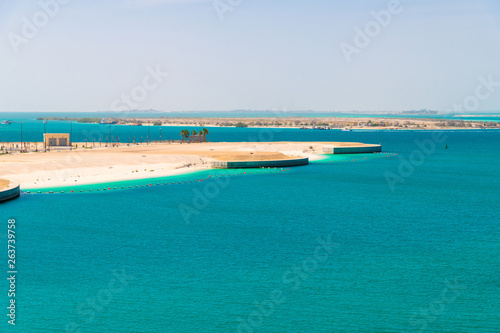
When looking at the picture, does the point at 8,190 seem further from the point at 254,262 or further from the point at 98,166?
the point at 254,262

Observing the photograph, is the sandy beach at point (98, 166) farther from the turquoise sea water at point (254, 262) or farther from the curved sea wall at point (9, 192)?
the turquoise sea water at point (254, 262)

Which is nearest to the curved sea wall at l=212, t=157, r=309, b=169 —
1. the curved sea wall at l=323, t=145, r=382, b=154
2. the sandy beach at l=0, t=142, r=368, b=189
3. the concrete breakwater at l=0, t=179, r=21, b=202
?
the sandy beach at l=0, t=142, r=368, b=189

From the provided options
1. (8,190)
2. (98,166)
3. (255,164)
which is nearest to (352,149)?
(255,164)

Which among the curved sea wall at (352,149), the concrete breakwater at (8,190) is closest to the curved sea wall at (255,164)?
the curved sea wall at (352,149)

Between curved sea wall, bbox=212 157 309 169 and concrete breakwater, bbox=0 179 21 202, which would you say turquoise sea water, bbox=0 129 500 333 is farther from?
curved sea wall, bbox=212 157 309 169

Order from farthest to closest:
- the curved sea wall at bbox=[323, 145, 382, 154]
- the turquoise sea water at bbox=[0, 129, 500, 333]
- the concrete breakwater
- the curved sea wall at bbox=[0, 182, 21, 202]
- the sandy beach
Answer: the curved sea wall at bbox=[323, 145, 382, 154], the sandy beach, the concrete breakwater, the curved sea wall at bbox=[0, 182, 21, 202], the turquoise sea water at bbox=[0, 129, 500, 333]

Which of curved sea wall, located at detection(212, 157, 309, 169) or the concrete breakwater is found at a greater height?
the concrete breakwater
